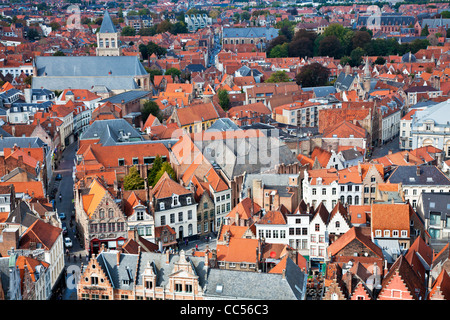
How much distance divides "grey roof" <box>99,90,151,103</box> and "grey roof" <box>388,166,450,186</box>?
39.2 metres

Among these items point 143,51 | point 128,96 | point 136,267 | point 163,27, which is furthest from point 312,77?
point 163,27

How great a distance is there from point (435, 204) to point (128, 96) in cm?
4836

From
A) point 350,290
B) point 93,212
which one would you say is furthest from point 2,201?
point 350,290

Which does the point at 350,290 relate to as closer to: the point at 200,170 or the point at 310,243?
the point at 310,243

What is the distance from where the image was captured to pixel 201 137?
5659 cm

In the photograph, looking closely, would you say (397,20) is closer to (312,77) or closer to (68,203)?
(312,77)

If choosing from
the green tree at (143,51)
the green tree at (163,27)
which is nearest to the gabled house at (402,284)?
the green tree at (143,51)

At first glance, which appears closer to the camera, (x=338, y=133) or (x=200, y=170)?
(x=200, y=170)

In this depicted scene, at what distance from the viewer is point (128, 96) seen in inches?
3206

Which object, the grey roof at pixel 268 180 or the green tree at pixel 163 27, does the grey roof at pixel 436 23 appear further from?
the grey roof at pixel 268 180

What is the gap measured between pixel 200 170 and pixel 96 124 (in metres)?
16.8
